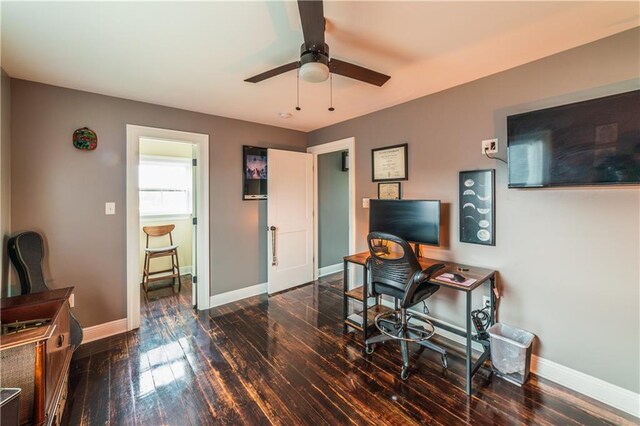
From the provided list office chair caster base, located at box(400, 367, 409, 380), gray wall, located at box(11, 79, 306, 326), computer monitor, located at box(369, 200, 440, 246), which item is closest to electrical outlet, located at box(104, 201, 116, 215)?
gray wall, located at box(11, 79, 306, 326)

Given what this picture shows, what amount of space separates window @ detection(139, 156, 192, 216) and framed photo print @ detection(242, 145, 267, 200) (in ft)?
5.69

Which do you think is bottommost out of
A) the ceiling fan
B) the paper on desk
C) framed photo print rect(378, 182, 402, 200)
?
the paper on desk

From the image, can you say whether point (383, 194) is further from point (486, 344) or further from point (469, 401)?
point (469, 401)

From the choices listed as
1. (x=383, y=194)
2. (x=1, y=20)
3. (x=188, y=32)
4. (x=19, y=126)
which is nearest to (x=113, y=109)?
(x=19, y=126)

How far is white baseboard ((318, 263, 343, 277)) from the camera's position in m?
4.51

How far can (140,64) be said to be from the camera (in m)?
2.04

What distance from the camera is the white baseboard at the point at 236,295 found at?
3.35 meters

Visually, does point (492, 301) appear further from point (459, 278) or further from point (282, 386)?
point (282, 386)

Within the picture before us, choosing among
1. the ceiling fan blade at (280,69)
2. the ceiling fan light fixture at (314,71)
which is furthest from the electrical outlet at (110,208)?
the ceiling fan light fixture at (314,71)

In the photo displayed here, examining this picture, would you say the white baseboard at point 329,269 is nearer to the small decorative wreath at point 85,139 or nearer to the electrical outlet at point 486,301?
the electrical outlet at point 486,301

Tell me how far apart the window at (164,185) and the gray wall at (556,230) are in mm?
4099

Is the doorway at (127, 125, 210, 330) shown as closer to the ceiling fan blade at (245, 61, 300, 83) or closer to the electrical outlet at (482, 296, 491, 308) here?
the ceiling fan blade at (245, 61, 300, 83)

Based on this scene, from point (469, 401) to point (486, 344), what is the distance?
1.83ft

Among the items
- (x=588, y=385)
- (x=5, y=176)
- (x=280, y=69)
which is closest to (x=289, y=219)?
(x=280, y=69)
